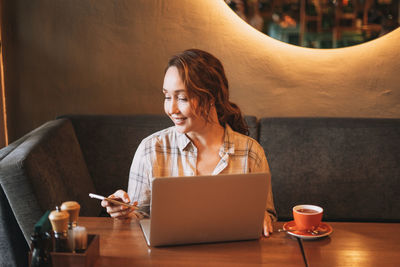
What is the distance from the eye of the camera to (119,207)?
134 cm

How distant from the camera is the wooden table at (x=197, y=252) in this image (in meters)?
1.11

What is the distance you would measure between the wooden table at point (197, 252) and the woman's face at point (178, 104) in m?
0.40

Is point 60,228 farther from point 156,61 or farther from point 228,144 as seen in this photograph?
point 156,61

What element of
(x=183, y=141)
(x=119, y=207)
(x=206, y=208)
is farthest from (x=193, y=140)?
(x=206, y=208)

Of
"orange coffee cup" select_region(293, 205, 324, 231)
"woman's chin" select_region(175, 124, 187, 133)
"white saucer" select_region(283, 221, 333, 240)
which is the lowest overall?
"white saucer" select_region(283, 221, 333, 240)

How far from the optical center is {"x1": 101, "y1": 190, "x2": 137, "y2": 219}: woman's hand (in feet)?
4.32

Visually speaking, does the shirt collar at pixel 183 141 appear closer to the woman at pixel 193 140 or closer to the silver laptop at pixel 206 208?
the woman at pixel 193 140

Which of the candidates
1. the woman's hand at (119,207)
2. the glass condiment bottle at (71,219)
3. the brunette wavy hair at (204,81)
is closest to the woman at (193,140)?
the brunette wavy hair at (204,81)

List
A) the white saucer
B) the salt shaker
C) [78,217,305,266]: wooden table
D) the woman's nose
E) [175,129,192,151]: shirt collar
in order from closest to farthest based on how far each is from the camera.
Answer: the salt shaker < [78,217,305,266]: wooden table < the white saucer < the woman's nose < [175,129,192,151]: shirt collar

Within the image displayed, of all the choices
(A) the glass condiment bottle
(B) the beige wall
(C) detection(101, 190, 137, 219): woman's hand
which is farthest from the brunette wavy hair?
(B) the beige wall

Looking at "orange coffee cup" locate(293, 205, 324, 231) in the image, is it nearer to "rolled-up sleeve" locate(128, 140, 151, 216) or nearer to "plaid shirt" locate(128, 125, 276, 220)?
"plaid shirt" locate(128, 125, 276, 220)

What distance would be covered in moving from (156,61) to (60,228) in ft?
4.96

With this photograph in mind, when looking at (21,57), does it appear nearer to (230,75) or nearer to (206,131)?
(230,75)

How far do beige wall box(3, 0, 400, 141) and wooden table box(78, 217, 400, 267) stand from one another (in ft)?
3.86
